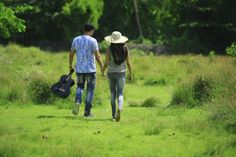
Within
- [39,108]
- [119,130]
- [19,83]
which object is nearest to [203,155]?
[119,130]

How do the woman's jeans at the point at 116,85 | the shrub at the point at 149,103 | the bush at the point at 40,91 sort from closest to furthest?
the woman's jeans at the point at 116,85
the bush at the point at 40,91
the shrub at the point at 149,103

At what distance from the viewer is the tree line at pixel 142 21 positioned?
45000mm

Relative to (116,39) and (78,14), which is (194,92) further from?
(78,14)

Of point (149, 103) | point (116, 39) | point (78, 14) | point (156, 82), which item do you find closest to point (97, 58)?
point (116, 39)

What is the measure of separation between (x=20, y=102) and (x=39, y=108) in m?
0.81

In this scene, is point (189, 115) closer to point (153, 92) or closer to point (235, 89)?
point (235, 89)

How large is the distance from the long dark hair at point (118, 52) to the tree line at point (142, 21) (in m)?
23.7

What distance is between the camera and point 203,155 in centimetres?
1014

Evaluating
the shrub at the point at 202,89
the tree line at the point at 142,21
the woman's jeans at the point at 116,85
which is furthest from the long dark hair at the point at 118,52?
the tree line at the point at 142,21

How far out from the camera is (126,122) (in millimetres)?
13711

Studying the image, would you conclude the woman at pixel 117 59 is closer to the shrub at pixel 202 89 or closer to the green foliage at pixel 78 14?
the shrub at pixel 202 89

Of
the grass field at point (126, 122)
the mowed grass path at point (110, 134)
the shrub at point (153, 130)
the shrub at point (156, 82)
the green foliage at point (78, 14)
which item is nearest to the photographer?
the mowed grass path at point (110, 134)

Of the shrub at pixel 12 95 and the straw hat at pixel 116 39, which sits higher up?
the straw hat at pixel 116 39

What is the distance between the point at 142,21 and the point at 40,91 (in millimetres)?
42598
